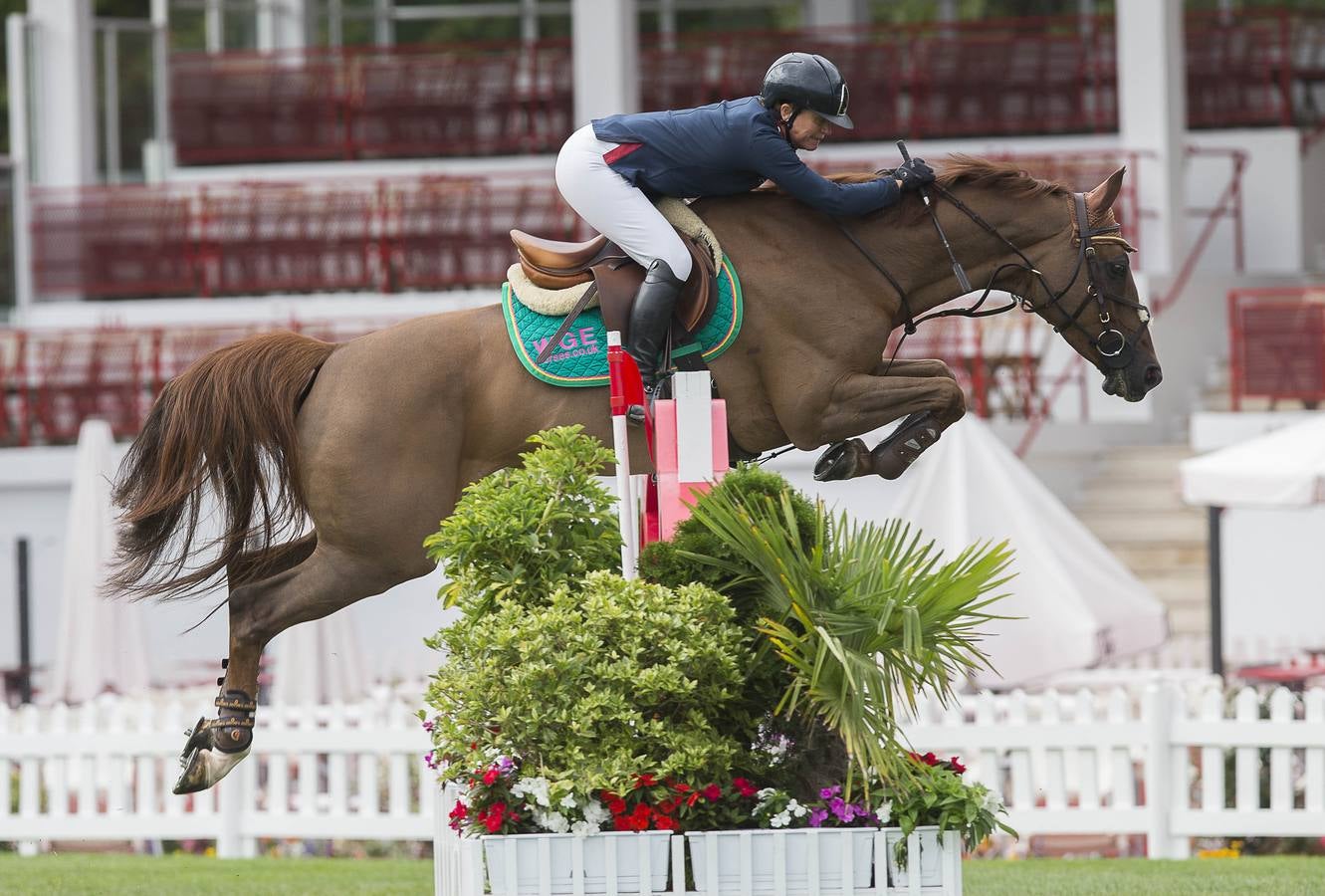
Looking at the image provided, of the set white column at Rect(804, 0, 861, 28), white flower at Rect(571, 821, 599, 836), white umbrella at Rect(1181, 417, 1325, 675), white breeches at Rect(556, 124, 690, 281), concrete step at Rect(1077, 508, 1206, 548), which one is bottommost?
white flower at Rect(571, 821, 599, 836)

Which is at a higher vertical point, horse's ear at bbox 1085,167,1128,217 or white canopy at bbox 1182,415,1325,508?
horse's ear at bbox 1085,167,1128,217

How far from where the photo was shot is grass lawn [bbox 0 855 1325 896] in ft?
21.6

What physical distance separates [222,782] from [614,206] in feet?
15.8

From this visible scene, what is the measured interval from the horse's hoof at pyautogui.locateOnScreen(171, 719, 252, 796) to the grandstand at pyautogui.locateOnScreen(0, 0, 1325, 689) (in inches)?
350

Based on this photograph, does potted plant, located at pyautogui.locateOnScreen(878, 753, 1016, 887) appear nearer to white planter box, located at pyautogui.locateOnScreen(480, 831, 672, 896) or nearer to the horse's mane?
white planter box, located at pyautogui.locateOnScreen(480, 831, 672, 896)

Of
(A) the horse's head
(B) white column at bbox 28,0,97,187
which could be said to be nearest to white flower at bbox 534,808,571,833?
(A) the horse's head

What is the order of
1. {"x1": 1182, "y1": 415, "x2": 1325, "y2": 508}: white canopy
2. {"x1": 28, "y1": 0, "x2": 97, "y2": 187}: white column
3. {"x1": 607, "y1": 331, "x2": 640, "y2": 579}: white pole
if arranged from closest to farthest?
{"x1": 607, "y1": 331, "x2": 640, "y2": 579}: white pole, {"x1": 1182, "y1": 415, "x2": 1325, "y2": 508}: white canopy, {"x1": 28, "y1": 0, "x2": 97, "y2": 187}: white column

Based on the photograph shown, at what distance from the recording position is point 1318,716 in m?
8.35

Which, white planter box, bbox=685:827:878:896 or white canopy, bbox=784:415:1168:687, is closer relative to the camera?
white planter box, bbox=685:827:878:896

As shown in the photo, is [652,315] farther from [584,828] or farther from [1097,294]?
[584,828]

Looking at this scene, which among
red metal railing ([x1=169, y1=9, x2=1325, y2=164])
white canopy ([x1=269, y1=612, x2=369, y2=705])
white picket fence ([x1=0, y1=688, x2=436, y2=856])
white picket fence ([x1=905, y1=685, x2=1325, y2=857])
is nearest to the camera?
white picket fence ([x1=905, y1=685, x2=1325, y2=857])

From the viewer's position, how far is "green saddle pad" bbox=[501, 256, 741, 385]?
547 cm

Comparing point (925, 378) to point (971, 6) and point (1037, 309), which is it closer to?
point (1037, 309)

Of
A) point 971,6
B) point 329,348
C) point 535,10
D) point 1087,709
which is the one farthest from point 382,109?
point 329,348
